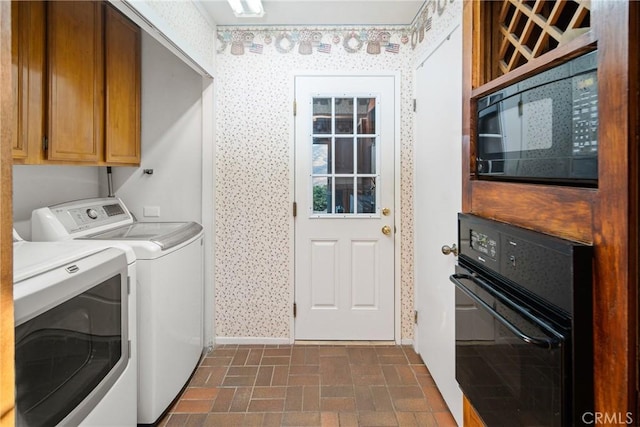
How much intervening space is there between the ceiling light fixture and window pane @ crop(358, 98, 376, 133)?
3.13ft

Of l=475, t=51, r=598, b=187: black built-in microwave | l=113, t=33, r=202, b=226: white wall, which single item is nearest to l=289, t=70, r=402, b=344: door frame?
l=113, t=33, r=202, b=226: white wall

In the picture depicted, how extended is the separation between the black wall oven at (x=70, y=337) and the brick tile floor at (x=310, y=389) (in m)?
0.70

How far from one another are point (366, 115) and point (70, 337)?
2.33m

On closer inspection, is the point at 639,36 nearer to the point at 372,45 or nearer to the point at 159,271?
the point at 159,271

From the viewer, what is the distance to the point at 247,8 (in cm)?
247

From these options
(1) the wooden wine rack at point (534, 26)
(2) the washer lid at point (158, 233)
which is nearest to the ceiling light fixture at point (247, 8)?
(2) the washer lid at point (158, 233)

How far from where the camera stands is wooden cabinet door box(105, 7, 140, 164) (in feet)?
7.77

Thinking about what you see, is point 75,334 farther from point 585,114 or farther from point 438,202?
point 438,202

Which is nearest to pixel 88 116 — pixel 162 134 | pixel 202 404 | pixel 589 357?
pixel 162 134

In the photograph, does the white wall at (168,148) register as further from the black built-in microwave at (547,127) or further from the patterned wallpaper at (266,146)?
the black built-in microwave at (547,127)

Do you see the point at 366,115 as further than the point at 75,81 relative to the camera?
Yes

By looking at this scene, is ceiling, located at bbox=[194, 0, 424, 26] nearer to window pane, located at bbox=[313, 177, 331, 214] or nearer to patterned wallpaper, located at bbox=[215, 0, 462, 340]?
patterned wallpaper, located at bbox=[215, 0, 462, 340]

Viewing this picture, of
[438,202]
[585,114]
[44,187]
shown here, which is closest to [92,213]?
[44,187]

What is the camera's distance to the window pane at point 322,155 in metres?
2.92
